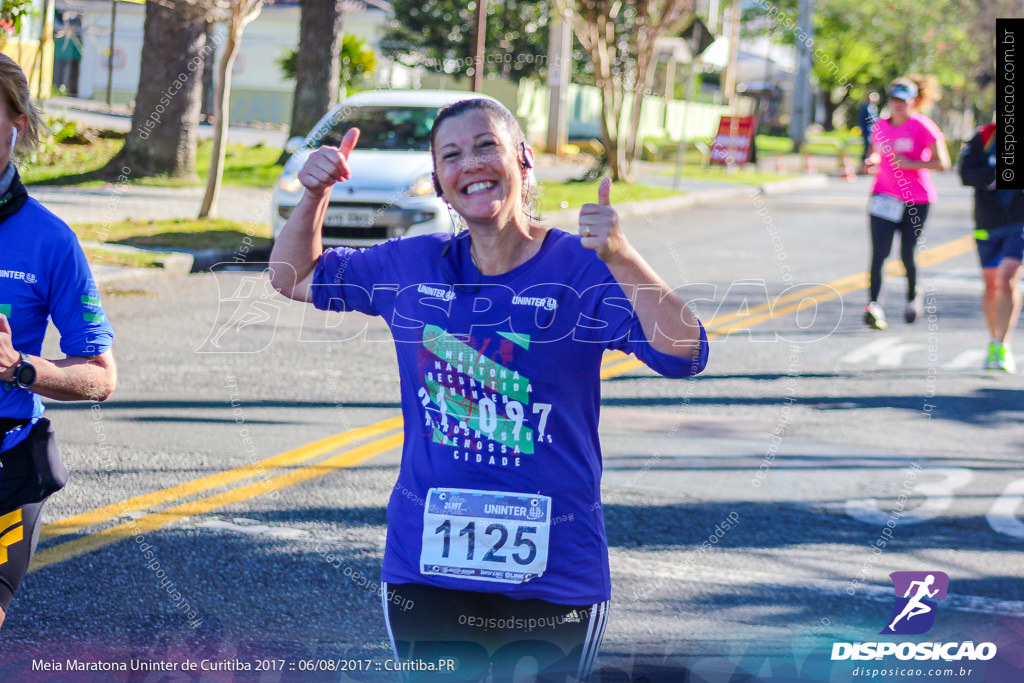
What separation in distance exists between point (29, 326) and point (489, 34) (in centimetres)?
4034

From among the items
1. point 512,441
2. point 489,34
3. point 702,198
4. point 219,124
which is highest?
point 489,34

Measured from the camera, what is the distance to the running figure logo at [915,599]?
15.8ft

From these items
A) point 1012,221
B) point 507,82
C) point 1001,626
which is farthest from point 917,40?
point 1001,626

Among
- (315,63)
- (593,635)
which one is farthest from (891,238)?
(315,63)

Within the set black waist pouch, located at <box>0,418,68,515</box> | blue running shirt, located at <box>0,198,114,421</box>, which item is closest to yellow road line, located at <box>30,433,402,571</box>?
black waist pouch, located at <box>0,418,68,515</box>

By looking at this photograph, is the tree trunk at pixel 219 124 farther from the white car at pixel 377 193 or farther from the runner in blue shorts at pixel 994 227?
the runner in blue shorts at pixel 994 227

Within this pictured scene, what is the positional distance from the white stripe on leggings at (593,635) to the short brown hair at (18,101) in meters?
1.77

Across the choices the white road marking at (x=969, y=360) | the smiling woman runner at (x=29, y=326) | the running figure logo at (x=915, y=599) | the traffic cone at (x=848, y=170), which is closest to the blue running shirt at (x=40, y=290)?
the smiling woman runner at (x=29, y=326)

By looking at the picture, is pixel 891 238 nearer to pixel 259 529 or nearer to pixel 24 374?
pixel 259 529

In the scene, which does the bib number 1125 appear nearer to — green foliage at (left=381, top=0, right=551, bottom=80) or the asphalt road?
the asphalt road

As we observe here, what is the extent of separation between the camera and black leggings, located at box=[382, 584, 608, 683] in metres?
2.79

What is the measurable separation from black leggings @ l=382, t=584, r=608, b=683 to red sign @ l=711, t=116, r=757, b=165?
32.4m

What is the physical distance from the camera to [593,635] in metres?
2.83

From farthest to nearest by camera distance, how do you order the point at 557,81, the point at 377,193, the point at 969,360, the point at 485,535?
the point at 557,81 → the point at 377,193 → the point at 969,360 → the point at 485,535
